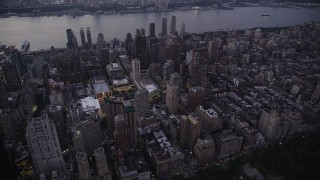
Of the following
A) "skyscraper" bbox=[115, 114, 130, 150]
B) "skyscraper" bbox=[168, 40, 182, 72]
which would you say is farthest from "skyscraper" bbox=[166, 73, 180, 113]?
"skyscraper" bbox=[168, 40, 182, 72]

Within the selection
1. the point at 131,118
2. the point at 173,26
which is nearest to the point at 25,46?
the point at 173,26

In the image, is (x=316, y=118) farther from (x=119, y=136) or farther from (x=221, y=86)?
(x=119, y=136)

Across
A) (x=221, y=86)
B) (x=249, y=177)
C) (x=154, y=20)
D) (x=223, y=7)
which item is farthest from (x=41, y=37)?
(x=223, y=7)

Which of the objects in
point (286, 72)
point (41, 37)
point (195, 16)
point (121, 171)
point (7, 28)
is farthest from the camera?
point (195, 16)

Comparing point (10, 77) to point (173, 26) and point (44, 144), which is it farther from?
point (173, 26)

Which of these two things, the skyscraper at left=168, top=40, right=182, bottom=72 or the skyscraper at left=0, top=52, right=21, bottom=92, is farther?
the skyscraper at left=168, top=40, right=182, bottom=72

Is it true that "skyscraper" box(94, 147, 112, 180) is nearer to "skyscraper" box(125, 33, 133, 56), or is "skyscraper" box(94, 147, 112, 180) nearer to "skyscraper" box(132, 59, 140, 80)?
"skyscraper" box(132, 59, 140, 80)
